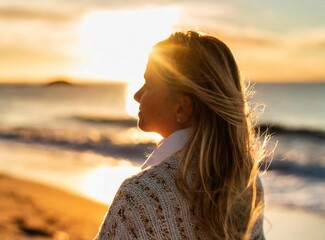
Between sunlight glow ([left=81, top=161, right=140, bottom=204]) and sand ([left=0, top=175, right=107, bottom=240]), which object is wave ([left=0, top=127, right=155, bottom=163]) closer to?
sunlight glow ([left=81, top=161, right=140, bottom=204])

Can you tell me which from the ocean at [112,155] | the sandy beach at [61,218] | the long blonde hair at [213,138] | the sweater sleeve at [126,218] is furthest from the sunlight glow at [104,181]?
the sweater sleeve at [126,218]

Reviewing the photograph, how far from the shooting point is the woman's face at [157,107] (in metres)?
2.29

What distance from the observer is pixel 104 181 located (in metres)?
12.6

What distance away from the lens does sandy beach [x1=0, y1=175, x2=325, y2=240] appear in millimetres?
8211

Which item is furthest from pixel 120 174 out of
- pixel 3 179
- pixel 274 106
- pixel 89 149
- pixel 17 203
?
pixel 274 106

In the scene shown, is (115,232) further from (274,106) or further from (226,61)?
(274,106)

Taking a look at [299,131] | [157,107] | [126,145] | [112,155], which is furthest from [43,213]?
[299,131]

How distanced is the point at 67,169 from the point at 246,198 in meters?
12.0

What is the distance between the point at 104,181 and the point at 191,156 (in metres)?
10.5

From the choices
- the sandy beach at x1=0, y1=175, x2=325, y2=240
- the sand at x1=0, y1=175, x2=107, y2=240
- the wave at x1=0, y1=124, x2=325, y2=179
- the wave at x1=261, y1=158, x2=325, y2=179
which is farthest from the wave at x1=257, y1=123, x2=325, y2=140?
the sandy beach at x1=0, y1=175, x2=325, y2=240

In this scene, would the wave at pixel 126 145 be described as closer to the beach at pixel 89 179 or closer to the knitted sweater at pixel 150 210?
the beach at pixel 89 179

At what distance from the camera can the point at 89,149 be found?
2056 centimetres

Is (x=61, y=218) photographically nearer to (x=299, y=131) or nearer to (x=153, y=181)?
(x=153, y=181)

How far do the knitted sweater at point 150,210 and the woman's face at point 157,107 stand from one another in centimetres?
15
